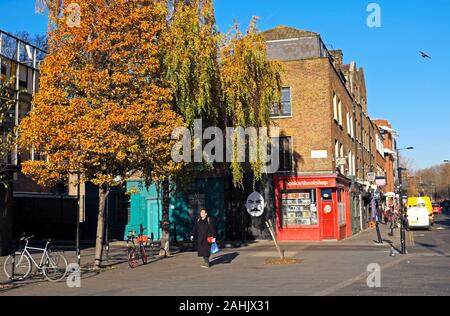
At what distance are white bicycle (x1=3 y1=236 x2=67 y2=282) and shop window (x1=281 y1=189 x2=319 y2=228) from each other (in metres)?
16.1

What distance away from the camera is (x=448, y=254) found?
1823cm

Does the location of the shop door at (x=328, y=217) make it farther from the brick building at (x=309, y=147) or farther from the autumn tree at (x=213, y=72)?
the autumn tree at (x=213, y=72)

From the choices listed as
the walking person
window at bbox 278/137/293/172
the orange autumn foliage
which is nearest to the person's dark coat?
A: the walking person

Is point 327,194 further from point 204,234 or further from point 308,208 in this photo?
point 204,234

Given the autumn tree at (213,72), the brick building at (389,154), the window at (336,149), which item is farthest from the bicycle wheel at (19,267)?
the brick building at (389,154)

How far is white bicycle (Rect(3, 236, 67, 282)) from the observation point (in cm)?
1354

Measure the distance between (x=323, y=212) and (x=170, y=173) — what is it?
515 inches

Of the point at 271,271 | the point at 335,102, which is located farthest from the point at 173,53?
the point at 335,102

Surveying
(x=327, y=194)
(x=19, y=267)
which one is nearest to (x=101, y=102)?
(x=19, y=267)

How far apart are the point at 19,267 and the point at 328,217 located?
17.5 m

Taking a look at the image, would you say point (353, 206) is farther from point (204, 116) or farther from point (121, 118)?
point (121, 118)

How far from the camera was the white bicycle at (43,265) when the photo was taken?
1354 cm

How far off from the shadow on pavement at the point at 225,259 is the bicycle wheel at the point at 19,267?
5806 millimetres

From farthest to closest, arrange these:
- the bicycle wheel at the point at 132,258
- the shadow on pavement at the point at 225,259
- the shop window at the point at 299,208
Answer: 1. the shop window at the point at 299,208
2. the shadow on pavement at the point at 225,259
3. the bicycle wheel at the point at 132,258
